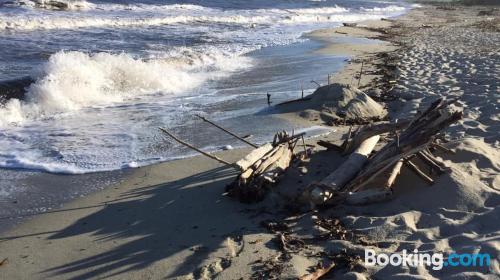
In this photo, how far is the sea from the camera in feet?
21.4

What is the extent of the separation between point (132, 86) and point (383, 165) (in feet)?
24.5

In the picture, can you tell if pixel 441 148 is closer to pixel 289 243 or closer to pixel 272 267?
pixel 289 243

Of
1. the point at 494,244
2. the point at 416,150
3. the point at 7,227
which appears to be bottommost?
the point at 7,227

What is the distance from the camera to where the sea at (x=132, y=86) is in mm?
6527

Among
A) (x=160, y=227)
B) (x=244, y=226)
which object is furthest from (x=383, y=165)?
(x=160, y=227)

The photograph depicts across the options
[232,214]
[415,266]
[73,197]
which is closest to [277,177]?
[232,214]

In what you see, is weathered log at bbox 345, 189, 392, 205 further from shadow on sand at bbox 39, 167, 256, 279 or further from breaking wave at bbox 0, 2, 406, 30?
breaking wave at bbox 0, 2, 406, 30

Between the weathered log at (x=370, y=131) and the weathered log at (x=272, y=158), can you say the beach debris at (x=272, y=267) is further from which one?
the weathered log at (x=370, y=131)

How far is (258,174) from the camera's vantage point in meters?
4.74

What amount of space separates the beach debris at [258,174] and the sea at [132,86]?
5.19ft

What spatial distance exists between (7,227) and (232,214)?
2.06 m

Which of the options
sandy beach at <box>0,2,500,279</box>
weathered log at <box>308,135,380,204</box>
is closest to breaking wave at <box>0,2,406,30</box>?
sandy beach at <box>0,2,500,279</box>

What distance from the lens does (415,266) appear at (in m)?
3.38

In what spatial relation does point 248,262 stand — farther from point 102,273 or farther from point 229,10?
point 229,10
